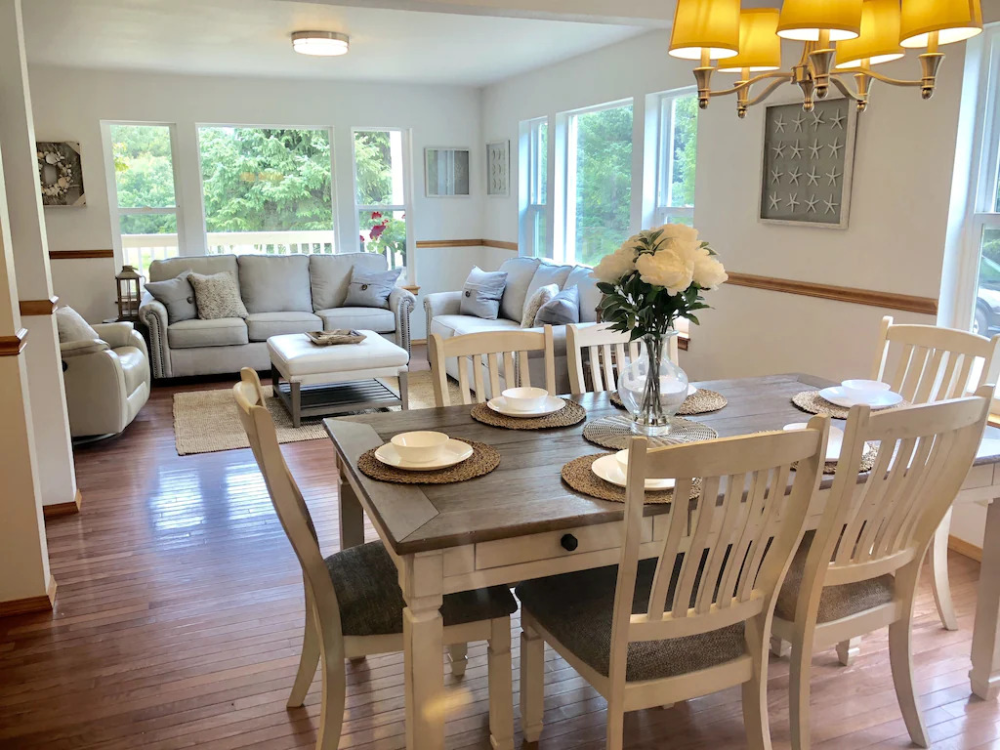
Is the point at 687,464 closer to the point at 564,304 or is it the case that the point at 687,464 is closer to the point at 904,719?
the point at 904,719

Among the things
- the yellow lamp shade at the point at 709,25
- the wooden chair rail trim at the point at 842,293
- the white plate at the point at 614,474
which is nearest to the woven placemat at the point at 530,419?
the white plate at the point at 614,474

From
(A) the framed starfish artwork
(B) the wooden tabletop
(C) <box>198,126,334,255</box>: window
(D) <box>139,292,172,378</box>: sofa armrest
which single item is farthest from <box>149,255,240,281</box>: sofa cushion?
(B) the wooden tabletop

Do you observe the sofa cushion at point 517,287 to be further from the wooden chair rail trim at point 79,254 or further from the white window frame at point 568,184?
the wooden chair rail trim at point 79,254

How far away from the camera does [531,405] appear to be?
2459mm

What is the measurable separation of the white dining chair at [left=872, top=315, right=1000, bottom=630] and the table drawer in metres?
1.25

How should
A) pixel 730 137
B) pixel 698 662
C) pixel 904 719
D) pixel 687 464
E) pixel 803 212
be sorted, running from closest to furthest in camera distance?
pixel 687 464, pixel 698 662, pixel 904 719, pixel 803 212, pixel 730 137

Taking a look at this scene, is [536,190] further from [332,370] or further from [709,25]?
[709,25]

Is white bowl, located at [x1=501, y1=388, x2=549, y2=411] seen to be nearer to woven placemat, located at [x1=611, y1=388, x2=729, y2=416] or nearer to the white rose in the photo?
woven placemat, located at [x1=611, y1=388, x2=729, y2=416]

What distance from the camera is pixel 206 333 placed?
237 inches

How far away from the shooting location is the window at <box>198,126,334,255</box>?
23.6 ft

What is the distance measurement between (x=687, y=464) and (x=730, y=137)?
334 centimetres

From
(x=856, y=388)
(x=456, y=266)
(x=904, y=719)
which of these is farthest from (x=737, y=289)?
(x=456, y=266)

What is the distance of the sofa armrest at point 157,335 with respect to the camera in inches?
231

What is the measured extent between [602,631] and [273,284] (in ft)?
17.7
